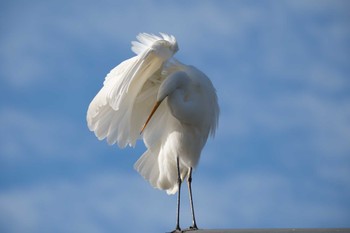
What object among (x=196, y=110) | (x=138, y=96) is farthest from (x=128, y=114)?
(x=196, y=110)

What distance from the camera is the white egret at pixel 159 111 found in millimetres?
8133

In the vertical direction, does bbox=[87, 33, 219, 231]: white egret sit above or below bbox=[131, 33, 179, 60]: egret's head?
below

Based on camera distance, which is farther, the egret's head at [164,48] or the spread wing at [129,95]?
the egret's head at [164,48]

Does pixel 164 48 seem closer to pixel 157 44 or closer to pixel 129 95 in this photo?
pixel 157 44

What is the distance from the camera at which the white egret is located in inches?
320

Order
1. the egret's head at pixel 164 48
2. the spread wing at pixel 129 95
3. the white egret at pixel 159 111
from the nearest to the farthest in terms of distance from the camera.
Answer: the spread wing at pixel 129 95 → the egret's head at pixel 164 48 → the white egret at pixel 159 111

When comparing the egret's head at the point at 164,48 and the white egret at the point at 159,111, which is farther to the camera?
the white egret at the point at 159,111

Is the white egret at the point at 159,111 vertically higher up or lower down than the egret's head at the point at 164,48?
lower down

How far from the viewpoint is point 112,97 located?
7844 millimetres

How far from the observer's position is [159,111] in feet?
29.3

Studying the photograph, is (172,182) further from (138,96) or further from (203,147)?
(138,96)

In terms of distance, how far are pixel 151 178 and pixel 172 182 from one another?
303mm

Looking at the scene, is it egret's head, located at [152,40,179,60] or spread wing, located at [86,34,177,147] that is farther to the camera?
egret's head, located at [152,40,179,60]

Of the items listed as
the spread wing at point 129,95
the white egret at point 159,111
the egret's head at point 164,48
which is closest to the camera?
the spread wing at point 129,95
